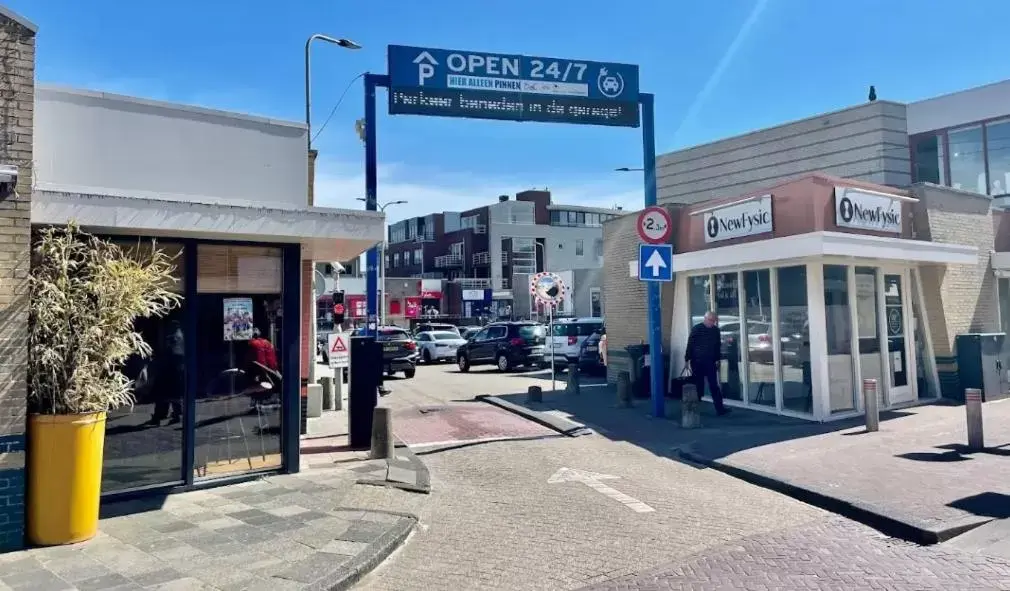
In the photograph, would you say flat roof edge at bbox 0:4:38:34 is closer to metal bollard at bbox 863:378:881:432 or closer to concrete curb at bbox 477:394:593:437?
concrete curb at bbox 477:394:593:437

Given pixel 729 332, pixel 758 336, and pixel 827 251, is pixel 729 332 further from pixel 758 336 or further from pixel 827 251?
pixel 827 251

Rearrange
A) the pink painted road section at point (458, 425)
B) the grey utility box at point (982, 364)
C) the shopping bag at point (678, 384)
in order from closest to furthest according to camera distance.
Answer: the pink painted road section at point (458, 425), the grey utility box at point (982, 364), the shopping bag at point (678, 384)

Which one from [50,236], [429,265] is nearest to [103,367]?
[50,236]

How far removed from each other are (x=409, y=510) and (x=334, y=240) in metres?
3.27

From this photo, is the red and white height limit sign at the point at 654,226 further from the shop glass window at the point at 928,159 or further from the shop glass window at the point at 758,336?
the shop glass window at the point at 928,159

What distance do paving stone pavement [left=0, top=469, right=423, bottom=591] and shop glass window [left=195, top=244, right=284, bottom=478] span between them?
25.7 inches

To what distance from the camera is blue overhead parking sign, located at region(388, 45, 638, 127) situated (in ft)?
39.9

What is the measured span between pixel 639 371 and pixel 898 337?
16.2 feet

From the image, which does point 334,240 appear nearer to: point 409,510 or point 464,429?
point 409,510

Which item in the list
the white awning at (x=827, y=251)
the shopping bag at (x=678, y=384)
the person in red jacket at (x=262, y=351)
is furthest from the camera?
the shopping bag at (x=678, y=384)

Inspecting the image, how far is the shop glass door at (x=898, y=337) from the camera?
12.6 m

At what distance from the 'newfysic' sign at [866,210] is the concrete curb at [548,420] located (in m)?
5.47

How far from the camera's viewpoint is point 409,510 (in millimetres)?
6949

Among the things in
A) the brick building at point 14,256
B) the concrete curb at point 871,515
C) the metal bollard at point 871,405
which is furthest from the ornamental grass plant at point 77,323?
the metal bollard at point 871,405
